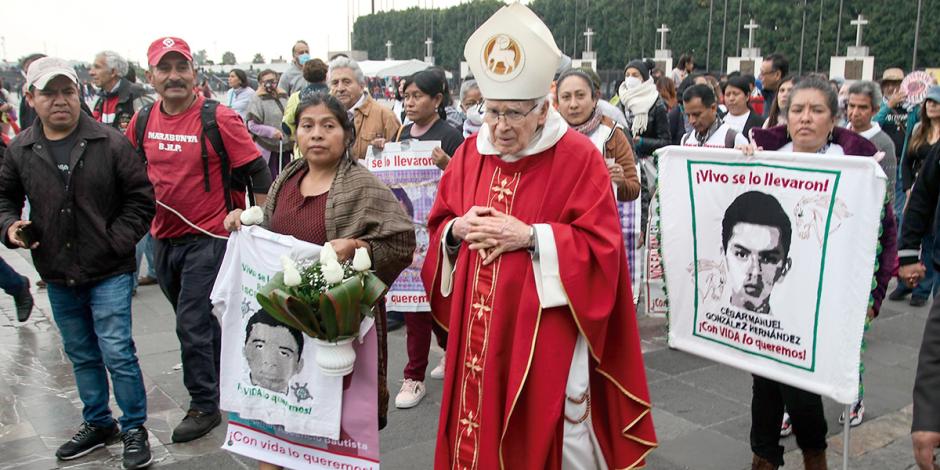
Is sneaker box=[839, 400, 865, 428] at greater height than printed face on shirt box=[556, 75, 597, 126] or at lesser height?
lesser

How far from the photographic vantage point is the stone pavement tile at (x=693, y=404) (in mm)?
4949

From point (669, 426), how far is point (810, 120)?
2.02 metres

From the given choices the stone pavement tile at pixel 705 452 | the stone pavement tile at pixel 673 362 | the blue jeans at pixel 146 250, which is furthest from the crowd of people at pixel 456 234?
the blue jeans at pixel 146 250

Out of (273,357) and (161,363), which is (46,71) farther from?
(161,363)

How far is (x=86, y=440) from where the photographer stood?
14.4 feet

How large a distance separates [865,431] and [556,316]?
2.74 meters

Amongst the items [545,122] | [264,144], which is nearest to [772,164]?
[545,122]

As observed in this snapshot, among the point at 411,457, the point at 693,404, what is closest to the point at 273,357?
the point at 411,457

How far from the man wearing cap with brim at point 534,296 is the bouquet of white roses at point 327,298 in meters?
0.38

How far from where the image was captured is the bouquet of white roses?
3025 millimetres

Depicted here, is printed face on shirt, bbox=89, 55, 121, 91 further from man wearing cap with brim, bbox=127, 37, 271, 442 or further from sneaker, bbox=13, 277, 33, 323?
man wearing cap with brim, bbox=127, 37, 271, 442

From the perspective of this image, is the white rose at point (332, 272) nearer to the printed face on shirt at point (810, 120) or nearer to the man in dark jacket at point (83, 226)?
the man in dark jacket at point (83, 226)

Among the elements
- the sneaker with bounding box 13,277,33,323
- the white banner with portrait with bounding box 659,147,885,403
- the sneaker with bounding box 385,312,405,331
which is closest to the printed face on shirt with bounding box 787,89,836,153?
the white banner with portrait with bounding box 659,147,885,403

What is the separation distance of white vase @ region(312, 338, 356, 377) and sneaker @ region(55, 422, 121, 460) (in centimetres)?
198
